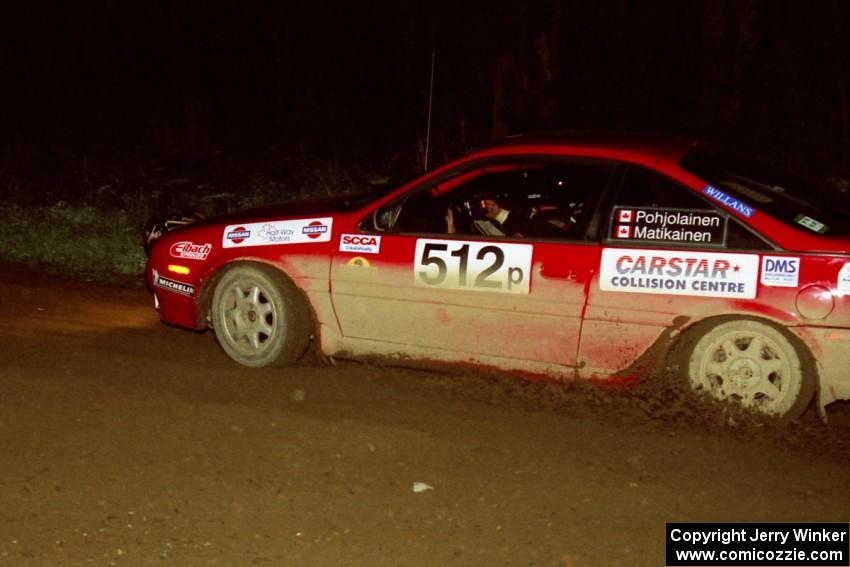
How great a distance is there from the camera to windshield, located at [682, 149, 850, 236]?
5.77 metres

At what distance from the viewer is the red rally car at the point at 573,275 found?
5664 millimetres

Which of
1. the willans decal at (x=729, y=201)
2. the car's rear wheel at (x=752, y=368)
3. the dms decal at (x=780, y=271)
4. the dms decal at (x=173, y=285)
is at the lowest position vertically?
the car's rear wheel at (x=752, y=368)

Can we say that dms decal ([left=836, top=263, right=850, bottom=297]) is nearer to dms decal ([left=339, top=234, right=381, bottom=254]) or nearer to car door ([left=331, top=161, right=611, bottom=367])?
car door ([left=331, top=161, right=611, bottom=367])

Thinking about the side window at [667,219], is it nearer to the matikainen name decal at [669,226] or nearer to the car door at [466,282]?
the matikainen name decal at [669,226]

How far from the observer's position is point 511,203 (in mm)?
7258

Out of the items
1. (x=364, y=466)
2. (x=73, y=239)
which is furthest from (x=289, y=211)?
(x=73, y=239)

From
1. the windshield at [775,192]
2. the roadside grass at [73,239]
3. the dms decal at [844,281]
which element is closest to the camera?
the dms decal at [844,281]

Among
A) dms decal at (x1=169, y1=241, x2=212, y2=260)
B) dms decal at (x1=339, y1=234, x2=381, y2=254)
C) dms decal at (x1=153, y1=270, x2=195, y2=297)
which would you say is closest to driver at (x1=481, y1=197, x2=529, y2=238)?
dms decal at (x1=339, y1=234, x2=381, y2=254)

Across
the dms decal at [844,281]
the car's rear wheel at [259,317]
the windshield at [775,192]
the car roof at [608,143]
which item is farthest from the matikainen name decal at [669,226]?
the car's rear wheel at [259,317]

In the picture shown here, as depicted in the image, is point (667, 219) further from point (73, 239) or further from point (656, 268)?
point (73, 239)

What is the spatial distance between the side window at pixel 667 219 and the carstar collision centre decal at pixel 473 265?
1.69ft

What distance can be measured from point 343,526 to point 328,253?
232 cm

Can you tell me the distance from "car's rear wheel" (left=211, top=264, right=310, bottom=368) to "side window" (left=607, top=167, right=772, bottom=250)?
1.97 m

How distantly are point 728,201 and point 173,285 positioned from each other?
11.4ft
